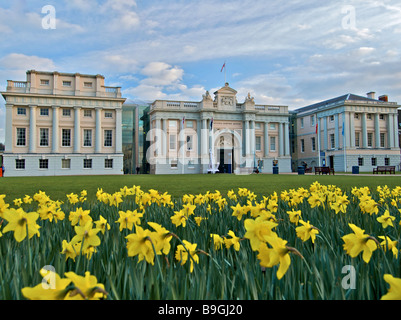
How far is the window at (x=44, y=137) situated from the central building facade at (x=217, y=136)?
1327 cm

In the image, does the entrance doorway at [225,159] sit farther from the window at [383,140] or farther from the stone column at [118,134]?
the window at [383,140]

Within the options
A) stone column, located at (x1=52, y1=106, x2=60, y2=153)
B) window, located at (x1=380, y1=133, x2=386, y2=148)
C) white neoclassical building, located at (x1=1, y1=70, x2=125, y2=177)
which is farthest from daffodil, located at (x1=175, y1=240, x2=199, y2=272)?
window, located at (x1=380, y1=133, x2=386, y2=148)

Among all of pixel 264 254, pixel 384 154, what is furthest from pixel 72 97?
pixel 384 154

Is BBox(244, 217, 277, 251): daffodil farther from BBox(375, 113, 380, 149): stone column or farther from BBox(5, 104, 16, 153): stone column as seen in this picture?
BBox(375, 113, 380, 149): stone column

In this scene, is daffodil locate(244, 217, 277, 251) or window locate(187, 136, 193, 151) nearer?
daffodil locate(244, 217, 277, 251)

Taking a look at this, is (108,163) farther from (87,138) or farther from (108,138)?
(87,138)

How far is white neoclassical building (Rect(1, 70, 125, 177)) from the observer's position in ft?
120

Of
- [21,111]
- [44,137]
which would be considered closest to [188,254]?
[44,137]

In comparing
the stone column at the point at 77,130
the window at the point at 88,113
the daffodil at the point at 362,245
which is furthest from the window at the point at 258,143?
the daffodil at the point at 362,245

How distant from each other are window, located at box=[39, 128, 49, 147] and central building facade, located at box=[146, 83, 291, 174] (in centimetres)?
1327

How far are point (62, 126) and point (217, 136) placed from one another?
2086 cm

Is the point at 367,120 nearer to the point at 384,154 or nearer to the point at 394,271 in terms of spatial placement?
the point at 384,154

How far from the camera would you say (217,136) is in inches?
1762

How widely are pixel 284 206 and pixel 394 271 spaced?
2667mm
